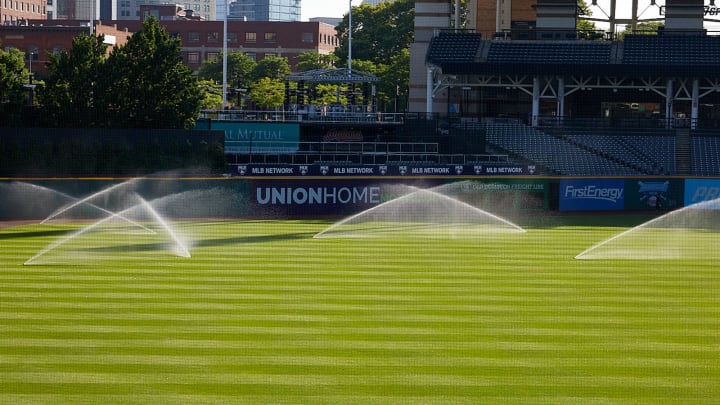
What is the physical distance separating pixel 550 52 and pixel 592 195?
17648 millimetres

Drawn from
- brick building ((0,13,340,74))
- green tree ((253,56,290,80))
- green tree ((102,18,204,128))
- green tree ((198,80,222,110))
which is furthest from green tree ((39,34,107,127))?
brick building ((0,13,340,74))

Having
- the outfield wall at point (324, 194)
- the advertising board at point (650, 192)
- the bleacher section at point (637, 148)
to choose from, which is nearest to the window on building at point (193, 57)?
the bleacher section at point (637, 148)

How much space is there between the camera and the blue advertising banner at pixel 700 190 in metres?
42.6

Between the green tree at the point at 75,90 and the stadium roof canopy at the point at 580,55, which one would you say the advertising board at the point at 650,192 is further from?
the green tree at the point at 75,90

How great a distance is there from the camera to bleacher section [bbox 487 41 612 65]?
57094 millimetres

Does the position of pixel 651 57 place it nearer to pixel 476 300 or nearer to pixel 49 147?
pixel 49 147

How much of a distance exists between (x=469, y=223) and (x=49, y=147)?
55.9ft

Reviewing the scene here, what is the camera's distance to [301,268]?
80.2ft

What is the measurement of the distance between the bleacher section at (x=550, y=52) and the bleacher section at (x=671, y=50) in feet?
4.32

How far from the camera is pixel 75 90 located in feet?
151

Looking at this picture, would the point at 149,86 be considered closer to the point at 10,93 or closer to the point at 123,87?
the point at 123,87

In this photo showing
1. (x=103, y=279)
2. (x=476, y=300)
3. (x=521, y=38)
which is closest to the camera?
(x=476, y=300)

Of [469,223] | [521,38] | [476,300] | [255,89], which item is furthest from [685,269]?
[255,89]

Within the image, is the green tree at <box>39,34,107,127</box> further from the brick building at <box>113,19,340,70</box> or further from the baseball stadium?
the brick building at <box>113,19,340,70</box>
